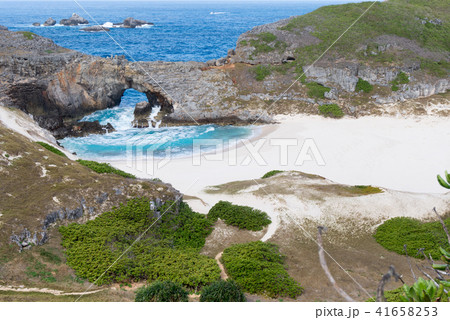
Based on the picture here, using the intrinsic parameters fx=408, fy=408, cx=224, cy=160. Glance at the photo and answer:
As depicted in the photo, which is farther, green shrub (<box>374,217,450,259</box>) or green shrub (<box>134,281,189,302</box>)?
green shrub (<box>374,217,450,259</box>)

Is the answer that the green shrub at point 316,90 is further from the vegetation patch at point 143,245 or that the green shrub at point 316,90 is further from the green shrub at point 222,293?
the green shrub at point 222,293

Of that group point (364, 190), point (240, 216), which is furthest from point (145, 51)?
point (240, 216)

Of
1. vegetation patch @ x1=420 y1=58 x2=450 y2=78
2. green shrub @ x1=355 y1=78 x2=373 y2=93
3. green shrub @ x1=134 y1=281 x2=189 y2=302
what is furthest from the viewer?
vegetation patch @ x1=420 y1=58 x2=450 y2=78

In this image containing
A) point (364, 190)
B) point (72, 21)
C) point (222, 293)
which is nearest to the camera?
point (222, 293)

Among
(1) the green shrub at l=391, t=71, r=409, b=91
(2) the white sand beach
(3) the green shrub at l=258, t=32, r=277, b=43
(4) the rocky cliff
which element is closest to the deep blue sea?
(4) the rocky cliff

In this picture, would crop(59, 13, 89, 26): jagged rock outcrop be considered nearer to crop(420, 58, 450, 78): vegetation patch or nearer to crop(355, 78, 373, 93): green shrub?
crop(355, 78, 373, 93): green shrub

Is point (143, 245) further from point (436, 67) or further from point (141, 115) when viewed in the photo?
point (436, 67)
